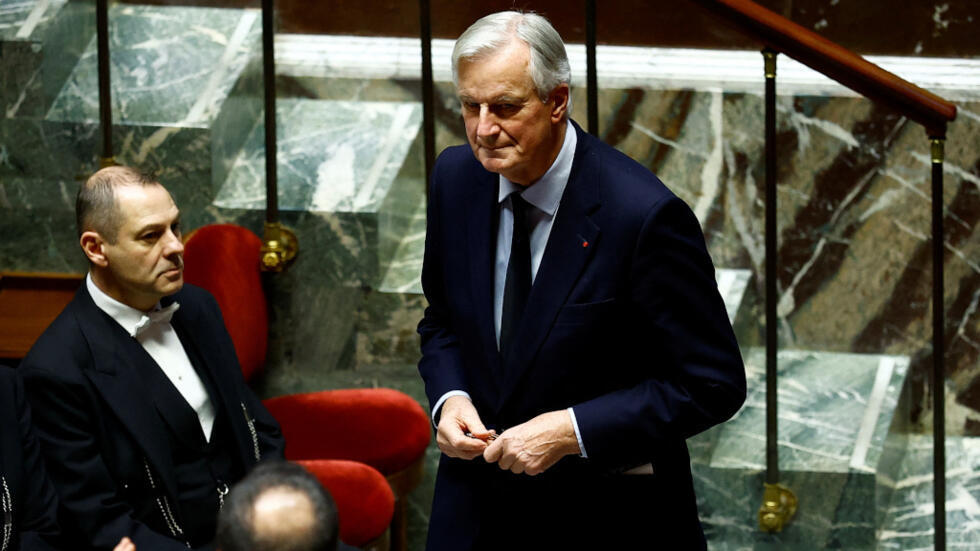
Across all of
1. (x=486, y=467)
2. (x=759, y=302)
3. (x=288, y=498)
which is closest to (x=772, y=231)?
(x=759, y=302)

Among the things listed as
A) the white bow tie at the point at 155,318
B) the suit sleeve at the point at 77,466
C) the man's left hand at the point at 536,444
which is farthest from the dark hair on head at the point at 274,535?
the white bow tie at the point at 155,318

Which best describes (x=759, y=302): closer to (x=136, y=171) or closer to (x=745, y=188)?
(x=745, y=188)

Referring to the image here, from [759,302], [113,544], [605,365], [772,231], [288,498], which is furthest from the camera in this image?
[759,302]

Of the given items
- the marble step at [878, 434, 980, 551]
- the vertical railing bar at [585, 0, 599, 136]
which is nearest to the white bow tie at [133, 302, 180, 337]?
the vertical railing bar at [585, 0, 599, 136]

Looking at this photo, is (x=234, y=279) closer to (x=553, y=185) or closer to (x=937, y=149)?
(x=553, y=185)

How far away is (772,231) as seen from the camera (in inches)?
117

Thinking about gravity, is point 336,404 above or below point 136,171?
below

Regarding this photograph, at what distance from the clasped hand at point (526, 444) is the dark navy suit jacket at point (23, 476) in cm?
77

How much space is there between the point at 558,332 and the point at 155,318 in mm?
888

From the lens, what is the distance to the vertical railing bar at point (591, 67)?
2.97 meters

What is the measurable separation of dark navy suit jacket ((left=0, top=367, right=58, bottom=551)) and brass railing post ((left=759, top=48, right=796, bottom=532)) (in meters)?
1.50

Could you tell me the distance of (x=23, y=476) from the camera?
2266 millimetres

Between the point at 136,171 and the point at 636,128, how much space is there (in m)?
1.60

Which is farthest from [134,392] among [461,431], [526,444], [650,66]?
[650,66]
